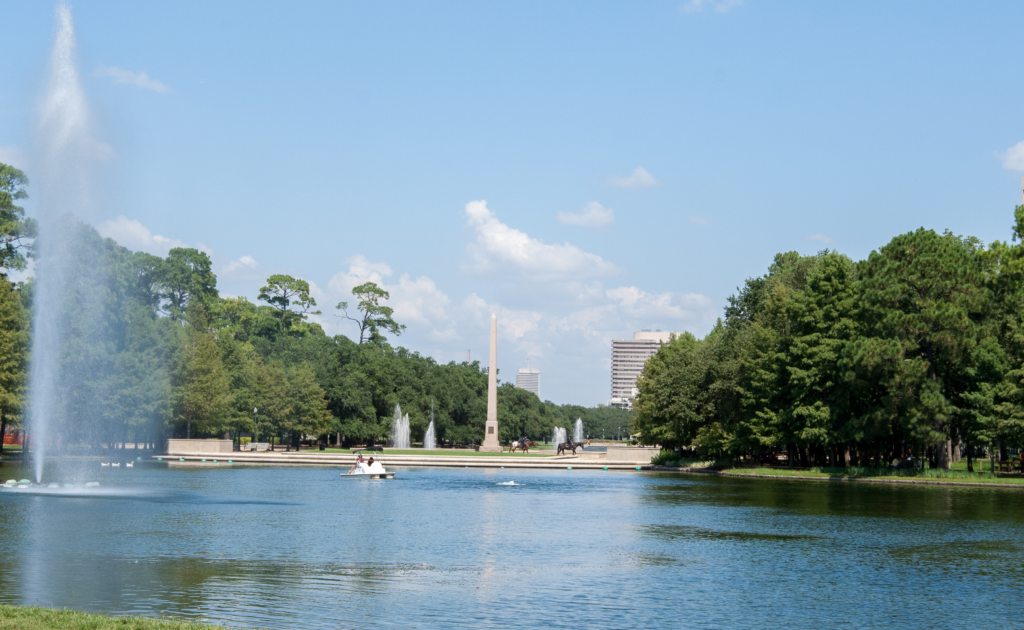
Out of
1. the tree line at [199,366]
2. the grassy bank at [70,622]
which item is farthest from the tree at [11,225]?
the grassy bank at [70,622]

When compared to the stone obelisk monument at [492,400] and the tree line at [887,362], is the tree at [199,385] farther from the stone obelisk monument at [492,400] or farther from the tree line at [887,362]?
the tree line at [887,362]

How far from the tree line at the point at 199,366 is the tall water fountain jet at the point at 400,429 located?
129 centimetres

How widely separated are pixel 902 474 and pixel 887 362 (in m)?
8.67

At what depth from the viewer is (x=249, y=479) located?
181ft

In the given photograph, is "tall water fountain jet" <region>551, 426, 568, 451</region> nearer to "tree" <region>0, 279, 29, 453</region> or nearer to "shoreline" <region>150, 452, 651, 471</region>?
"shoreline" <region>150, 452, 651, 471</region>

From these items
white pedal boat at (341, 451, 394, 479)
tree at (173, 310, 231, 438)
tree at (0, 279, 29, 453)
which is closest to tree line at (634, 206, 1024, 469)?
white pedal boat at (341, 451, 394, 479)

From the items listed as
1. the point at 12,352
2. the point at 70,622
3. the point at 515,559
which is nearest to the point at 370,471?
the point at 12,352

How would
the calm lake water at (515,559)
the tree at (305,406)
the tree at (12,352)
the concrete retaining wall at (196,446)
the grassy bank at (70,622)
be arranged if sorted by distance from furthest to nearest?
the tree at (305,406), the concrete retaining wall at (196,446), the tree at (12,352), the calm lake water at (515,559), the grassy bank at (70,622)

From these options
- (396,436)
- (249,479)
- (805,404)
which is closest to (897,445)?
(805,404)

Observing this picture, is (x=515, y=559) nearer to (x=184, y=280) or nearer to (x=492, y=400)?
(x=492, y=400)

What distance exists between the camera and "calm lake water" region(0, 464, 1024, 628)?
17.3 meters

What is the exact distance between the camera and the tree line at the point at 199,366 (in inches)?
2616

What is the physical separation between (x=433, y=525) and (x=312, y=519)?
439 centimetres

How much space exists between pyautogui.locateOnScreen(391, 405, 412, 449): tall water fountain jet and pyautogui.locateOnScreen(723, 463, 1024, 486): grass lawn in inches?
2060
